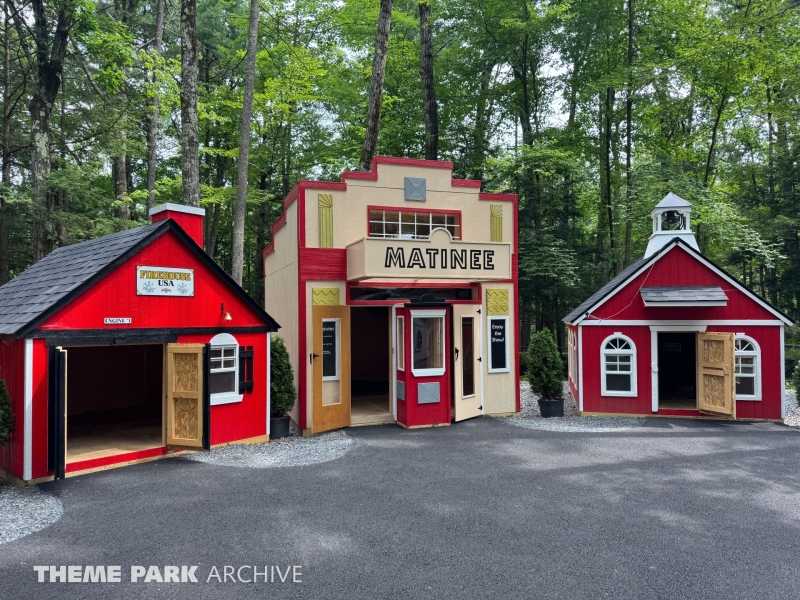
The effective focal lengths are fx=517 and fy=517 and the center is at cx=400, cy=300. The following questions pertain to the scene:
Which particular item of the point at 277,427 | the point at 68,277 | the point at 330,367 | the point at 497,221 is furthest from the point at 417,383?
the point at 68,277

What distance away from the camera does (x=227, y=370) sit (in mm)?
9836

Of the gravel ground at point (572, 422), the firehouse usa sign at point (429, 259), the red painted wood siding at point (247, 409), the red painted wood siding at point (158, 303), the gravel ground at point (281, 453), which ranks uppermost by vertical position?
the firehouse usa sign at point (429, 259)

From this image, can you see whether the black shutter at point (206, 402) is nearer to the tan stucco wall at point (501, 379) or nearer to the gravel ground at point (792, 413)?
the tan stucco wall at point (501, 379)

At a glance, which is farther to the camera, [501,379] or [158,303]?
[501,379]

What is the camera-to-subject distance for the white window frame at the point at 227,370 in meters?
9.63

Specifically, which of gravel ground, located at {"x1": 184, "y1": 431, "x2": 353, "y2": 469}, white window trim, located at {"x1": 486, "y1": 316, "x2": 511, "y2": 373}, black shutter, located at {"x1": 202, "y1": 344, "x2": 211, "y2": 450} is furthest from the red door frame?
black shutter, located at {"x1": 202, "y1": 344, "x2": 211, "y2": 450}

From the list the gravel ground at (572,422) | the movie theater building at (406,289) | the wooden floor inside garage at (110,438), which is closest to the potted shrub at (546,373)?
the gravel ground at (572,422)

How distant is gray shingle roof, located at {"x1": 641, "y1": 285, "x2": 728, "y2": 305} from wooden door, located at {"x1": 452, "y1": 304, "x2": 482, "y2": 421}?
13.6 ft

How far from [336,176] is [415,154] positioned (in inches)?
159

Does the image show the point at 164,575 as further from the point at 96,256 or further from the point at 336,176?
the point at 336,176

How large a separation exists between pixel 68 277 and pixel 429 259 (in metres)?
6.62

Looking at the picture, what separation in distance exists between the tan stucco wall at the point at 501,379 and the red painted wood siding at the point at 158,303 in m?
5.57

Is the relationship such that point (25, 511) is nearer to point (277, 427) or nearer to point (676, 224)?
point (277, 427)

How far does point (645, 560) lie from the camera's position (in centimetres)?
516
